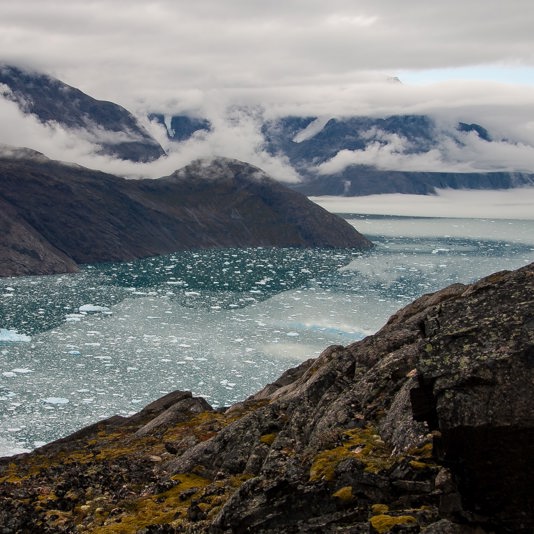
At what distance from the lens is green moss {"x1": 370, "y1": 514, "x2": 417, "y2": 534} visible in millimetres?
13500

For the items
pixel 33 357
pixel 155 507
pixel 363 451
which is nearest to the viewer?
pixel 363 451

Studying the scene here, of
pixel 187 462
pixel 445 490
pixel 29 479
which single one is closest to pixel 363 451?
pixel 445 490

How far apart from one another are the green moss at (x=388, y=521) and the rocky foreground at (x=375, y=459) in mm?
30

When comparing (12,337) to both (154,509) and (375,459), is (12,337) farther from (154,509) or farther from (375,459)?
(375,459)

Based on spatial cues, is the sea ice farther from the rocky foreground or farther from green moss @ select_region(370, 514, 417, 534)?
green moss @ select_region(370, 514, 417, 534)

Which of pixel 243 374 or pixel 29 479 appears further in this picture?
pixel 243 374

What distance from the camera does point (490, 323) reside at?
13875 mm

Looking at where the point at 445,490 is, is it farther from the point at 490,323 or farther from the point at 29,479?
the point at 29,479

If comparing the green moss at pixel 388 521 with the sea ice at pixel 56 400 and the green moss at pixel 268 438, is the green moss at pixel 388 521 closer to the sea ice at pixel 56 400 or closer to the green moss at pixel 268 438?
the green moss at pixel 268 438

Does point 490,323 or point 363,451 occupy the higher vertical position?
point 490,323

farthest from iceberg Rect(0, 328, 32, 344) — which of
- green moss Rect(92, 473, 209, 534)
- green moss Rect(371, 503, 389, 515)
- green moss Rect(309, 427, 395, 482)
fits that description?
green moss Rect(371, 503, 389, 515)

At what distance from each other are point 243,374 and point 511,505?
411ft

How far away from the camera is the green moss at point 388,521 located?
13.5 meters

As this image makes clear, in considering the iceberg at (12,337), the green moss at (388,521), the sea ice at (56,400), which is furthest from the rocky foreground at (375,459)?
the iceberg at (12,337)
